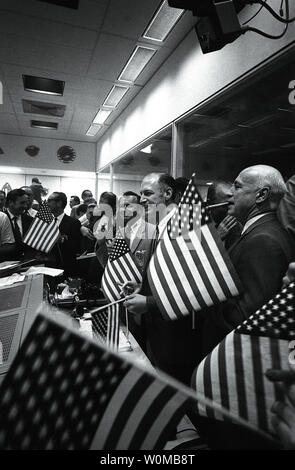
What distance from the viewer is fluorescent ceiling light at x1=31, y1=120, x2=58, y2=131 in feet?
24.7

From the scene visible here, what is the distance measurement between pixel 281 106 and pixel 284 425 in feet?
8.26

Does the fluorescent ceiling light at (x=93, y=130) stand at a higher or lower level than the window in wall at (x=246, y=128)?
higher

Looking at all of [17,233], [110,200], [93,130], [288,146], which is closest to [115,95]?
[93,130]

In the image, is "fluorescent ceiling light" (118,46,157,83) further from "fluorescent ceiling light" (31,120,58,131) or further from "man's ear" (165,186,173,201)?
"fluorescent ceiling light" (31,120,58,131)

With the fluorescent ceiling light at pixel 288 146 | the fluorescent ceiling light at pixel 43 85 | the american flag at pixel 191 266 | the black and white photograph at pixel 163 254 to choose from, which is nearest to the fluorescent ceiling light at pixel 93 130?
the black and white photograph at pixel 163 254

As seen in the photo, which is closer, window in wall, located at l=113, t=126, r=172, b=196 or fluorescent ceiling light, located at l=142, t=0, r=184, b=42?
fluorescent ceiling light, located at l=142, t=0, r=184, b=42

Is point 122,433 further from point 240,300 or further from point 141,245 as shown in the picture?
point 141,245

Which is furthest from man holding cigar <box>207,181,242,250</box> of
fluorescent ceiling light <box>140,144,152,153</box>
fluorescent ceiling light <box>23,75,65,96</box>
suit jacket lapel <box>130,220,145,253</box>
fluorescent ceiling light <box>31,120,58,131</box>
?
fluorescent ceiling light <box>31,120,58,131</box>

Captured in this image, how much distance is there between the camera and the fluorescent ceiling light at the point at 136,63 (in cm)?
398

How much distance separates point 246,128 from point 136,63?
2.12 meters

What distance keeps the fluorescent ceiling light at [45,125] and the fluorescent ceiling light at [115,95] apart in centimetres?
210

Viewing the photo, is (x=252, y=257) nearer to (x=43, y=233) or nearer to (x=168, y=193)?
(x=168, y=193)

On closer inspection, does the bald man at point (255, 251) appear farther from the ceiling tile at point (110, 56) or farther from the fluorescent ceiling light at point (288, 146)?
the ceiling tile at point (110, 56)

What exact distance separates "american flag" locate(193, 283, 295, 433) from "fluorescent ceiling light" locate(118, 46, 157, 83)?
409cm
